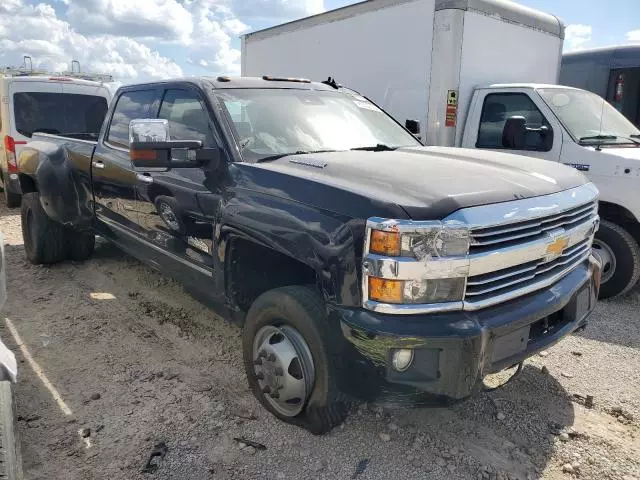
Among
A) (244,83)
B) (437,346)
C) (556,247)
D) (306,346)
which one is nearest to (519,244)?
(556,247)

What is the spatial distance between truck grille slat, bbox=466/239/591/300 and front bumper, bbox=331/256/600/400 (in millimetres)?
96

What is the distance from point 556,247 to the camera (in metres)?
2.80

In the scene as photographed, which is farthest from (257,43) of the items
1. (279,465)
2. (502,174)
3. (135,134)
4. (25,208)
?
(279,465)

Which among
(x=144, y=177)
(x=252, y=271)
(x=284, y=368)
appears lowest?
(x=284, y=368)

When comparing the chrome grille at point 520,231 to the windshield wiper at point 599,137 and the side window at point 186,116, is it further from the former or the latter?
the windshield wiper at point 599,137

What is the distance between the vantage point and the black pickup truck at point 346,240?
7.68 ft

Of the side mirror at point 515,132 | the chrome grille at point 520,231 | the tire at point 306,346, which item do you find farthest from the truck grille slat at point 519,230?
the side mirror at point 515,132

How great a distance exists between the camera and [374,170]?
9.32ft

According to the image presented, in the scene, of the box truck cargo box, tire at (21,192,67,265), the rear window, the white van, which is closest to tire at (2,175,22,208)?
the white van

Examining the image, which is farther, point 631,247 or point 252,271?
point 631,247

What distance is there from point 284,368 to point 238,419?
54 centimetres

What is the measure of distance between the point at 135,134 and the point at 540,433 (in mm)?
2835

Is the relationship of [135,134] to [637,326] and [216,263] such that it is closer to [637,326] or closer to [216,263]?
[216,263]

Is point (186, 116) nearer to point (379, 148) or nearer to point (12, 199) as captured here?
point (379, 148)
